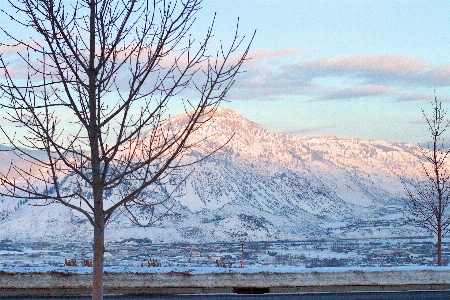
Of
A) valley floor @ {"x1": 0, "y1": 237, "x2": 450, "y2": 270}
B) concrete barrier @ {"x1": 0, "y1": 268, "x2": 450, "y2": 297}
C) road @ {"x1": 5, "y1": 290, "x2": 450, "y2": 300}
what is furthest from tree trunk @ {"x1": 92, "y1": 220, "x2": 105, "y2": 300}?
valley floor @ {"x1": 0, "y1": 237, "x2": 450, "y2": 270}

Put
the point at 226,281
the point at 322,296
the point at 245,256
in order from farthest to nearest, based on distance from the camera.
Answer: the point at 245,256
the point at 226,281
the point at 322,296

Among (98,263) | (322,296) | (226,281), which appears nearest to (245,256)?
(226,281)

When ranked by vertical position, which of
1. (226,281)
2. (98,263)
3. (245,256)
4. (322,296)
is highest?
(98,263)

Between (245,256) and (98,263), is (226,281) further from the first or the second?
(245,256)

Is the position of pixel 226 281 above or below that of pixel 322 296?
above

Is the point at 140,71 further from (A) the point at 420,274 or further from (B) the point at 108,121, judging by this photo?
(A) the point at 420,274

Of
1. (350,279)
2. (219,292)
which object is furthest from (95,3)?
(350,279)

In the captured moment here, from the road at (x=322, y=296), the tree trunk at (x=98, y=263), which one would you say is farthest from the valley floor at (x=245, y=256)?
the tree trunk at (x=98, y=263)

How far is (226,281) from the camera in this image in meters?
15.5

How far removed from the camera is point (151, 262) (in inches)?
725

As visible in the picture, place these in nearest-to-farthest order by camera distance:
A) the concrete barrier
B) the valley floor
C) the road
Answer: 1. the road
2. the concrete barrier
3. the valley floor

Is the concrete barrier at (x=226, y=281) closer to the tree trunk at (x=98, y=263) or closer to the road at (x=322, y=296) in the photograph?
the road at (x=322, y=296)

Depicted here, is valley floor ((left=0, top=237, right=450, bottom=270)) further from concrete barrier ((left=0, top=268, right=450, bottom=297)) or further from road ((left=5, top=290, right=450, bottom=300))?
road ((left=5, top=290, right=450, bottom=300))

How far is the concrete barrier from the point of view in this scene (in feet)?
48.6
